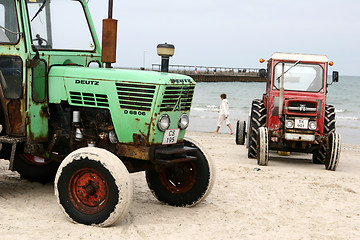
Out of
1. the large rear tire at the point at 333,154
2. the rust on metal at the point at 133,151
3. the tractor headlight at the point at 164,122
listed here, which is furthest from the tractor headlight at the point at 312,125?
the rust on metal at the point at 133,151

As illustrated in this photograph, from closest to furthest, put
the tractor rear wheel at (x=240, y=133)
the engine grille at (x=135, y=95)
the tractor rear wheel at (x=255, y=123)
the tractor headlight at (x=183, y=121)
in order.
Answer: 1. the engine grille at (x=135, y=95)
2. the tractor headlight at (x=183, y=121)
3. the tractor rear wheel at (x=255, y=123)
4. the tractor rear wheel at (x=240, y=133)

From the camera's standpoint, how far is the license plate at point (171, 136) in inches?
258

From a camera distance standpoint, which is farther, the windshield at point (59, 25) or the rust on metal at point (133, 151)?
the windshield at point (59, 25)

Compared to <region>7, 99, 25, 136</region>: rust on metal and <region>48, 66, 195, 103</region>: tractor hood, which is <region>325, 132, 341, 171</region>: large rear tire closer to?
<region>48, 66, 195, 103</region>: tractor hood

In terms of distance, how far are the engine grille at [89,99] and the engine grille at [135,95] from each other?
23cm

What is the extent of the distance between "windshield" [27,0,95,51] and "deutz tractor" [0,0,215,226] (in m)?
0.01

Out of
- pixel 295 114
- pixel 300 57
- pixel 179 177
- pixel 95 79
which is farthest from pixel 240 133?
pixel 95 79

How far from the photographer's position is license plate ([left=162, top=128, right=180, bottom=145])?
21.5ft

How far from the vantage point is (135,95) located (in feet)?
20.7

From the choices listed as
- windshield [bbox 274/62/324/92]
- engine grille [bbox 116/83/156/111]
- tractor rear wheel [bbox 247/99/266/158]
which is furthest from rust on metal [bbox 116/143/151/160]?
windshield [bbox 274/62/324/92]

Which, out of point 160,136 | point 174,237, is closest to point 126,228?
point 174,237

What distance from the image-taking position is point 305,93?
1240cm

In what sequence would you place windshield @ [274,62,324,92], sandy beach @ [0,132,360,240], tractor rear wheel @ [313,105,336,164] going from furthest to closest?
windshield @ [274,62,324,92]
tractor rear wheel @ [313,105,336,164]
sandy beach @ [0,132,360,240]

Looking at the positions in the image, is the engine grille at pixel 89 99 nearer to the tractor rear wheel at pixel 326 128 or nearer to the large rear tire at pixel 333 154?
the large rear tire at pixel 333 154
